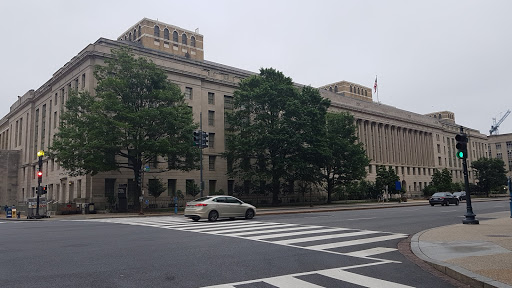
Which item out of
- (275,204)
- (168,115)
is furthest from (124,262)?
(275,204)

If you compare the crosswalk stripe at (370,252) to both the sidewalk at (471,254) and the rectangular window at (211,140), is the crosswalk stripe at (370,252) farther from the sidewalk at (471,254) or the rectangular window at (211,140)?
the rectangular window at (211,140)

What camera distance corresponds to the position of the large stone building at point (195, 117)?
4597 centimetres

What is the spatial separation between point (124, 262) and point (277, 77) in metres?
42.9

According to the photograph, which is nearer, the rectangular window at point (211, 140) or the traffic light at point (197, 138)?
the traffic light at point (197, 138)

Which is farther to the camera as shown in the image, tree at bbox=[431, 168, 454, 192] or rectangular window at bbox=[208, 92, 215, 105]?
tree at bbox=[431, 168, 454, 192]

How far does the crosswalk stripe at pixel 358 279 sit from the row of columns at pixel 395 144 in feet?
249

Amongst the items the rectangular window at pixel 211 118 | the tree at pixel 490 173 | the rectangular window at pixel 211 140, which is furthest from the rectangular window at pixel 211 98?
the tree at pixel 490 173

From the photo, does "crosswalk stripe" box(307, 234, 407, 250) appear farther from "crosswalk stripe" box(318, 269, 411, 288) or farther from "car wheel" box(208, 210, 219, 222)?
"car wheel" box(208, 210, 219, 222)

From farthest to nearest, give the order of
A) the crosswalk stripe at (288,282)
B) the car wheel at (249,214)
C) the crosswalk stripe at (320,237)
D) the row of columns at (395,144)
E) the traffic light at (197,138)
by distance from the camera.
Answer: the row of columns at (395,144), the traffic light at (197,138), the car wheel at (249,214), the crosswalk stripe at (320,237), the crosswalk stripe at (288,282)

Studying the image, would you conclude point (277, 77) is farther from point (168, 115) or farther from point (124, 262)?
point (124, 262)

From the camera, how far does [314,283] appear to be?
7066 mm

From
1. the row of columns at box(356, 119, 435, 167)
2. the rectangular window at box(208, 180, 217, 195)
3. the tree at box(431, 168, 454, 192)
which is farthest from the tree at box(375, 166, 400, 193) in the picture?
the rectangular window at box(208, 180, 217, 195)

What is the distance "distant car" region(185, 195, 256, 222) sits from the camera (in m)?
22.0

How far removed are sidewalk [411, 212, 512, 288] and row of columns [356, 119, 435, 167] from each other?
70.6 metres
